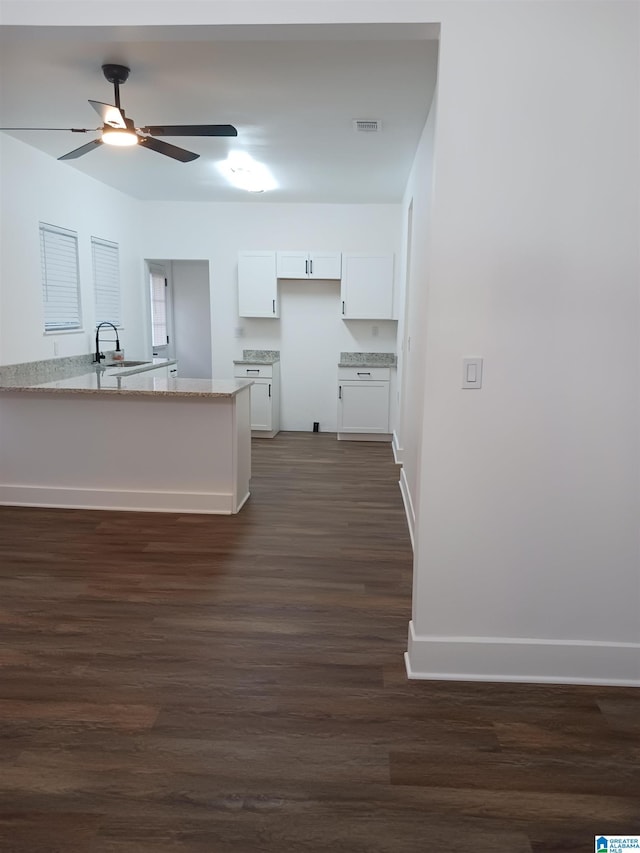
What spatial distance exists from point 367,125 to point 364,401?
3.14m

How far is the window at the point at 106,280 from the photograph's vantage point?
5721 mm

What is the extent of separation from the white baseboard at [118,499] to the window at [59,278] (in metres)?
1.49

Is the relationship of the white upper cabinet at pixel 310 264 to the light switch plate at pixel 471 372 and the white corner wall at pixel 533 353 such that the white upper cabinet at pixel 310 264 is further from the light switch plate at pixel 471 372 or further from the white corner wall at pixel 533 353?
the light switch plate at pixel 471 372

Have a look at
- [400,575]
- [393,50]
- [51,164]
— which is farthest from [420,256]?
[51,164]

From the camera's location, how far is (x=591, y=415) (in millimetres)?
2082

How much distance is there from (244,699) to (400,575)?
4.20 feet

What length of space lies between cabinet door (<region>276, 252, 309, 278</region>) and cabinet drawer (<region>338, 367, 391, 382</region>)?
1.22 meters

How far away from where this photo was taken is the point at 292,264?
6.55 m

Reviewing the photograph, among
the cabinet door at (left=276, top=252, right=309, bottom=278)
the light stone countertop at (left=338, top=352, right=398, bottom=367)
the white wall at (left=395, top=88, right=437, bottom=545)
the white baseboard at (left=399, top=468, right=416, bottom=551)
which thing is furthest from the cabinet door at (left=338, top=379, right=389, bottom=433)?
the white baseboard at (left=399, top=468, right=416, bottom=551)

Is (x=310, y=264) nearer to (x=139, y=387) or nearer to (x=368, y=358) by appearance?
(x=368, y=358)

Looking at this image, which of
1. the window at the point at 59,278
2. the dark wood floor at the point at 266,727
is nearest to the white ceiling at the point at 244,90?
the window at the point at 59,278

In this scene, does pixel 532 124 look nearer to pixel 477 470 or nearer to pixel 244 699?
pixel 477 470

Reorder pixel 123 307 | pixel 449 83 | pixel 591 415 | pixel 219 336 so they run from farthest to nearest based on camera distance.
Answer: pixel 219 336 < pixel 123 307 < pixel 591 415 < pixel 449 83

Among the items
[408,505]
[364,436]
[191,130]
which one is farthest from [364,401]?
[191,130]
